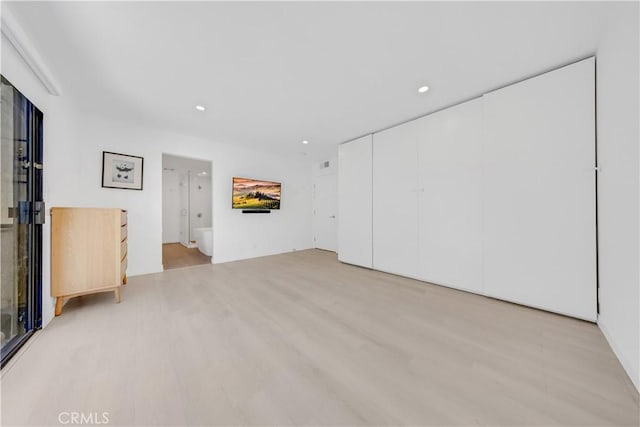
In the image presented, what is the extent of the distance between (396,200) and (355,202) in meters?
0.88

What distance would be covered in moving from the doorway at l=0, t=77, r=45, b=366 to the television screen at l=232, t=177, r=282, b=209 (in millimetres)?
2795

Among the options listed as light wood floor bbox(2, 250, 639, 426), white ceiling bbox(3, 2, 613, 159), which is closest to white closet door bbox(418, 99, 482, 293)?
white ceiling bbox(3, 2, 613, 159)

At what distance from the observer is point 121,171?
345cm

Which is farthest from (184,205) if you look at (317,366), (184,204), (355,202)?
(317,366)

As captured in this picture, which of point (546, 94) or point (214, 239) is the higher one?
point (546, 94)

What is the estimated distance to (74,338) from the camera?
5.82ft

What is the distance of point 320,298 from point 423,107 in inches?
116

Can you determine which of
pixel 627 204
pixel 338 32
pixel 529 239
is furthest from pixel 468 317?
pixel 338 32

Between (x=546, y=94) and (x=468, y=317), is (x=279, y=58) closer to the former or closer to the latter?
(x=546, y=94)

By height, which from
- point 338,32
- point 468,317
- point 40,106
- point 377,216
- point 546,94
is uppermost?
point 338,32

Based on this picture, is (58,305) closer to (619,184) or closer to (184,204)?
(619,184)

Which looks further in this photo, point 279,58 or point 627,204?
point 279,58

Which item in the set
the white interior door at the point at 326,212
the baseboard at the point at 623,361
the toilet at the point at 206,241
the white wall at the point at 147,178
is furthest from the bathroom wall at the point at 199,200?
the baseboard at the point at 623,361

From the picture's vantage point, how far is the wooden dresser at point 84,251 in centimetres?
216
